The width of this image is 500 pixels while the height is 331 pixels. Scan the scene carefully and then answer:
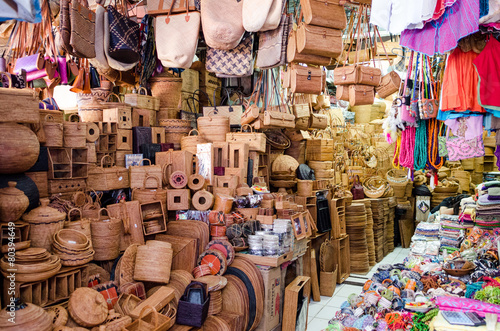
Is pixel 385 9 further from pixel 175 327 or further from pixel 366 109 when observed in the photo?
pixel 366 109

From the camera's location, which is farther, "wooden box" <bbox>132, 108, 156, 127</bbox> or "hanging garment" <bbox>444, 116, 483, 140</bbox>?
"wooden box" <bbox>132, 108, 156, 127</bbox>

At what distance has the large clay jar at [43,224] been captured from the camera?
2.92 m

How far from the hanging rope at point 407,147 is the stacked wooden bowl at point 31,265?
2.97m

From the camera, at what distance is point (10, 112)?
2836 millimetres

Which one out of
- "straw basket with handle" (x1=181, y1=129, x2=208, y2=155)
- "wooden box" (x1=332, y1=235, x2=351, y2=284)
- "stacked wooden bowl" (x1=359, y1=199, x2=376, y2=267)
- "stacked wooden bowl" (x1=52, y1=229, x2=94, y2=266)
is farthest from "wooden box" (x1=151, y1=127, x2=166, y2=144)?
"stacked wooden bowl" (x1=359, y1=199, x2=376, y2=267)

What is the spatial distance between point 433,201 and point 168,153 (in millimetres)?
6923

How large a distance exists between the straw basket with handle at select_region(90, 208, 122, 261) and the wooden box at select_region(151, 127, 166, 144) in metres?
1.60

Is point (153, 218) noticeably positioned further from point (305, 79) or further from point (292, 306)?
point (305, 79)

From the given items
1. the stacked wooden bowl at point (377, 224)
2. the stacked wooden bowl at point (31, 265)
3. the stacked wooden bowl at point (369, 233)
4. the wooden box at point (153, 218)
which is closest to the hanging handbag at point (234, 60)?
the wooden box at point (153, 218)

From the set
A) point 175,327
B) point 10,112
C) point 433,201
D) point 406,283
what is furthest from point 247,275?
point 433,201

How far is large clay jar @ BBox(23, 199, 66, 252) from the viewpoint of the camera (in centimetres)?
292

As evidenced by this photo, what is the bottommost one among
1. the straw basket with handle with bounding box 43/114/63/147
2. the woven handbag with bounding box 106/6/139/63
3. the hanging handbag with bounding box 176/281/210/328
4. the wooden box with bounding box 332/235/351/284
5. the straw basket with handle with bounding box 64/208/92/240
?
the wooden box with bounding box 332/235/351/284

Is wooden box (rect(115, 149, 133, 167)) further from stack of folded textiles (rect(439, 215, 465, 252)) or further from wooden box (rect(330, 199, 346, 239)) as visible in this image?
stack of folded textiles (rect(439, 215, 465, 252))

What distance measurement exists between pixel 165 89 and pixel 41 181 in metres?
2.43
